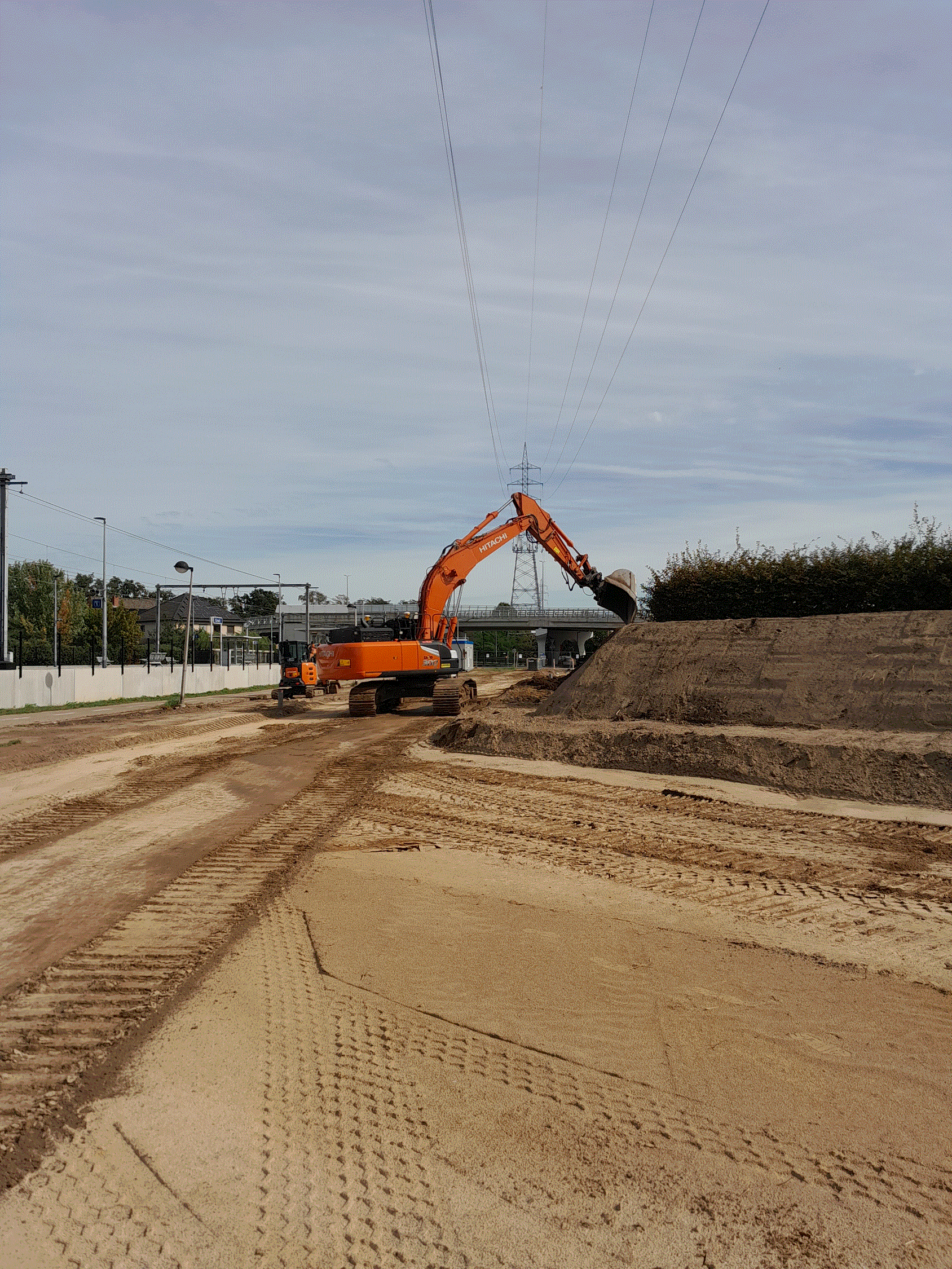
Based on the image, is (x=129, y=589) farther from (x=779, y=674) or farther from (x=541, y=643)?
(x=779, y=674)

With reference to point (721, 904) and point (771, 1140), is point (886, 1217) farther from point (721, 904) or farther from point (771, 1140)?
point (721, 904)

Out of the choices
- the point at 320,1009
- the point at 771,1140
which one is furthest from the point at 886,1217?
the point at 320,1009

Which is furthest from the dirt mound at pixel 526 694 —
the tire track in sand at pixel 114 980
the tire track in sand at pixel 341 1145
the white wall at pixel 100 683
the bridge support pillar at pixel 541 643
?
the bridge support pillar at pixel 541 643

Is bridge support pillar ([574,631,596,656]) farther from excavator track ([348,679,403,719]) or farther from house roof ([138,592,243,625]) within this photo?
excavator track ([348,679,403,719])

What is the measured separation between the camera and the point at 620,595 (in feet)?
77.9

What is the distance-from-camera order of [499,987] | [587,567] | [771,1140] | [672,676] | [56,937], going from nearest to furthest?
[771,1140]
[499,987]
[56,937]
[672,676]
[587,567]

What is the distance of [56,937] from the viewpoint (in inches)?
262

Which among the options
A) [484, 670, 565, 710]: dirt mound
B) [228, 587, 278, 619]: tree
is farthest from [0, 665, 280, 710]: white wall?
[228, 587, 278, 619]: tree

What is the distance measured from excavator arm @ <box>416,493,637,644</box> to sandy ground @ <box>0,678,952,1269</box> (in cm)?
1489

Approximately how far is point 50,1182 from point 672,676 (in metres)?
14.9

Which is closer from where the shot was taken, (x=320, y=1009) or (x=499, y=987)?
(x=320, y=1009)

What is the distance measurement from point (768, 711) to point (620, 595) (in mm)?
8646

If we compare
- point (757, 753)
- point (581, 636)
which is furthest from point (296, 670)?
point (581, 636)

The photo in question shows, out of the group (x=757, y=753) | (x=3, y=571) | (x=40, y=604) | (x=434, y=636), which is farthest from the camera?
(x=40, y=604)
